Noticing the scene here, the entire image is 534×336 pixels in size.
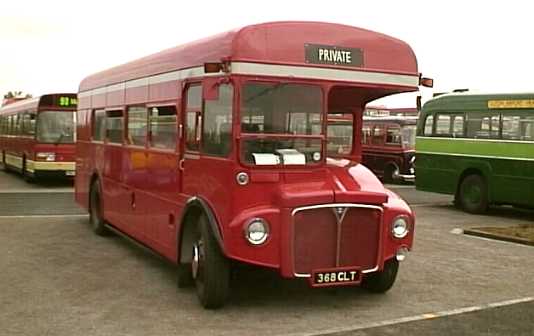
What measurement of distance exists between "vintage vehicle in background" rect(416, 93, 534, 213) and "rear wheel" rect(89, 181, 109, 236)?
8.89 metres

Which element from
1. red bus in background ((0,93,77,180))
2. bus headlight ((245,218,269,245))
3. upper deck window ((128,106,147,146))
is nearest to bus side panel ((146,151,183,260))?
upper deck window ((128,106,147,146))

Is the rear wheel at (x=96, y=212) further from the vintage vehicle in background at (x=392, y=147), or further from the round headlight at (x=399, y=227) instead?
the vintage vehicle in background at (x=392, y=147)

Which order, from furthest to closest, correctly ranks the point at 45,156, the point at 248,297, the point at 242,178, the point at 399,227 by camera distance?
the point at 45,156
the point at 248,297
the point at 399,227
the point at 242,178

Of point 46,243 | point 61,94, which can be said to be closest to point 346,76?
point 46,243

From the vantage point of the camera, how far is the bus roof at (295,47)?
7.57 metres

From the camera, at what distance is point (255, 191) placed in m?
7.58

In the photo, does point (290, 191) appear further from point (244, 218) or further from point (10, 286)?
point (10, 286)

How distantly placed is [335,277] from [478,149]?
1149 centimetres

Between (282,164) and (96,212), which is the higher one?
(282,164)

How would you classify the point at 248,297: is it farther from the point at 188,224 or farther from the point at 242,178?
the point at 242,178

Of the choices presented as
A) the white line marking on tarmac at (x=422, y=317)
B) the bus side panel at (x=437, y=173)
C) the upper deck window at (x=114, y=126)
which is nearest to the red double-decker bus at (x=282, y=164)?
the white line marking on tarmac at (x=422, y=317)

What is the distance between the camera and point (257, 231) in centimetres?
741

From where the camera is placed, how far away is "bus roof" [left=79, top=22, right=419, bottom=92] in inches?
298

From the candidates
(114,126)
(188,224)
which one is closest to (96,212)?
(114,126)
